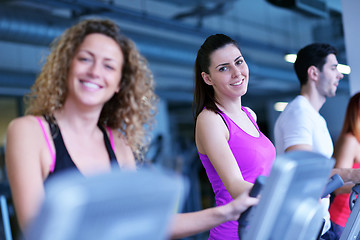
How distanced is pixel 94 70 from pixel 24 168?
0.30 m

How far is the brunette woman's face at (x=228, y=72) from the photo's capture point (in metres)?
1.72

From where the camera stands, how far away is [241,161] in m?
1.63

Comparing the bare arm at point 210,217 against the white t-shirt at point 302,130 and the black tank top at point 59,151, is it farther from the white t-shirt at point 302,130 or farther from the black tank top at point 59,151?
the white t-shirt at point 302,130

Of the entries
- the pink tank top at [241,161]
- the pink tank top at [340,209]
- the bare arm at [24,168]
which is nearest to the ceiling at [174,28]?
the pink tank top at [340,209]

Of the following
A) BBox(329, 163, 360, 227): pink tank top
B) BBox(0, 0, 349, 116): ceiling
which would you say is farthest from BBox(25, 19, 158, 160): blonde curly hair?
BBox(0, 0, 349, 116): ceiling

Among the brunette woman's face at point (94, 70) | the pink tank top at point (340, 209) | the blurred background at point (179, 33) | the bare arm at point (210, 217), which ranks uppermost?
the blurred background at point (179, 33)

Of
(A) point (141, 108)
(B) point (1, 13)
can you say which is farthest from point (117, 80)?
(B) point (1, 13)

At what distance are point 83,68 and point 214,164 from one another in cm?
55

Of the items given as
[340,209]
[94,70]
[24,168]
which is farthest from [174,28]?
[24,168]

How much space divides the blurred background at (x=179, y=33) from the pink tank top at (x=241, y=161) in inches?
46.4

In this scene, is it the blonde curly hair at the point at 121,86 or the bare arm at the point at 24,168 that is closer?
the bare arm at the point at 24,168

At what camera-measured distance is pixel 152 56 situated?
6.45 metres

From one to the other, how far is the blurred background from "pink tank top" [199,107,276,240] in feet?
3.86

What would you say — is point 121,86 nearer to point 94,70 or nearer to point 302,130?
point 94,70
